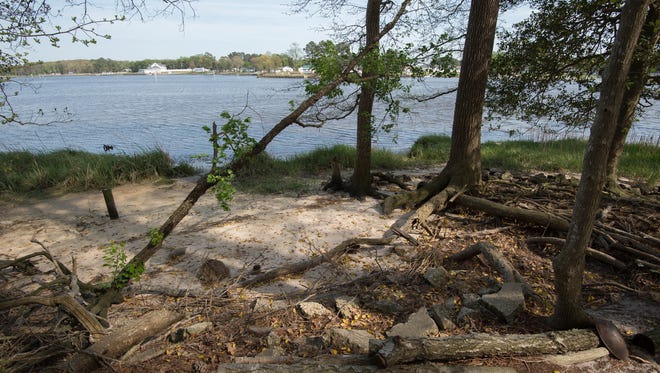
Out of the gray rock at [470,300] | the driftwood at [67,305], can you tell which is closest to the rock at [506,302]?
the gray rock at [470,300]

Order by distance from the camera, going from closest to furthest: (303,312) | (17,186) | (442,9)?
(303,312) → (442,9) → (17,186)

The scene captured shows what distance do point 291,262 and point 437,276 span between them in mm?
2010

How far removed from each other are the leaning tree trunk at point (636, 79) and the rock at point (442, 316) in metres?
4.65

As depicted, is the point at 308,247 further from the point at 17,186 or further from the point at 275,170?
the point at 17,186

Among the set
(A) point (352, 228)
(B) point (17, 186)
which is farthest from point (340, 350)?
(B) point (17, 186)

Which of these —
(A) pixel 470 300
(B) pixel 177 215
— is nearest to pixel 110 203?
(B) pixel 177 215

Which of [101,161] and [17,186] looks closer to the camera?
[17,186]

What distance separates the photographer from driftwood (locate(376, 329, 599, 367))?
2.74 meters

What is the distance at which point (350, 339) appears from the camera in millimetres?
3205

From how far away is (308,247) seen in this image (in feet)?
18.9

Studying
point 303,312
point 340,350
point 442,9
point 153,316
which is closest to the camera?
point 340,350

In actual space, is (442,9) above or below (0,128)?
above

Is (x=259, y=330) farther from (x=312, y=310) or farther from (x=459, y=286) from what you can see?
(x=459, y=286)

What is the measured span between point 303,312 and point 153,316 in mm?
1380
